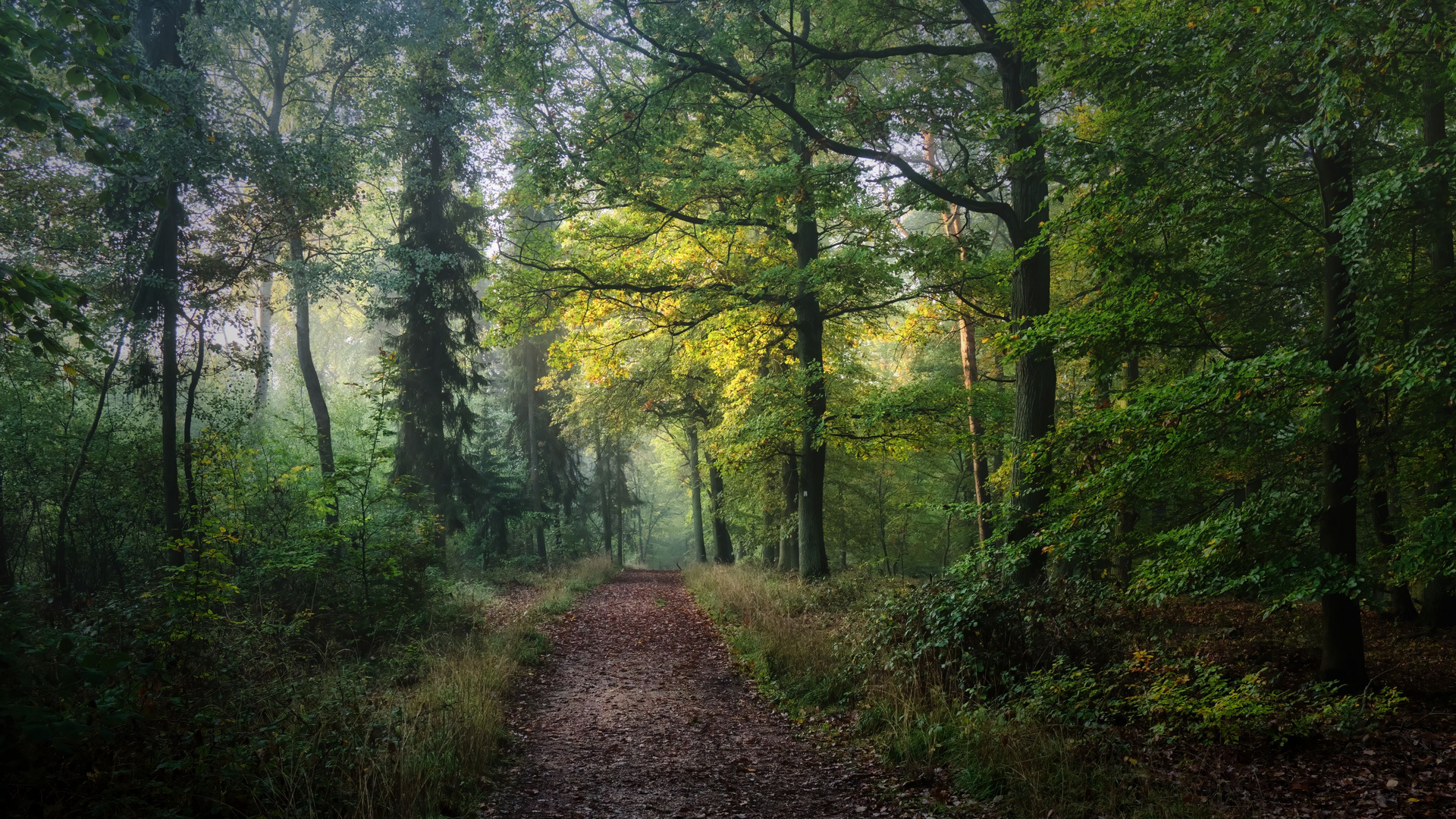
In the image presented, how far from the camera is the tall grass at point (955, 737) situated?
173 inches

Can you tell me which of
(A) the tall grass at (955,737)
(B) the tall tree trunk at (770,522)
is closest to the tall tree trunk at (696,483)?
(B) the tall tree trunk at (770,522)

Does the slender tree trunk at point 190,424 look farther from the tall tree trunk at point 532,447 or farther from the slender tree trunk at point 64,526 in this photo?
the tall tree trunk at point 532,447

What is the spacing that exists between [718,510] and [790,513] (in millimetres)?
5247

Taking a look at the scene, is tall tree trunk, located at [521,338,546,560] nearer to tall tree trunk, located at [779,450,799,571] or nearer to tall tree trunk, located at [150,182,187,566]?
tall tree trunk, located at [779,450,799,571]

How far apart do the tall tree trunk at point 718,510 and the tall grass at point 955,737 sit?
12.0 meters

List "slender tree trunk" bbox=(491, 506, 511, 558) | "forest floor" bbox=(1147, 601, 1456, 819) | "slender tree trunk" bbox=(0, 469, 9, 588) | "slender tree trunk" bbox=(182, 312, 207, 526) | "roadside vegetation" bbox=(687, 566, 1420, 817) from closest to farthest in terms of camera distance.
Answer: "forest floor" bbox=(1147, 601, 1456, 819) → "roadside vegetation" bbox=(687, 566, 1420, 817) → "slender tree trunk" bbox=(0, 469, 9, 588) → "slender tree trunk" bbox=(182, 312, 207, 526) → "slender tree trunk" bbox=(491, 506, 511, 558)

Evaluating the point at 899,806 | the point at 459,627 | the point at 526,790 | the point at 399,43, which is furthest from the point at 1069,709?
the point at 399,43

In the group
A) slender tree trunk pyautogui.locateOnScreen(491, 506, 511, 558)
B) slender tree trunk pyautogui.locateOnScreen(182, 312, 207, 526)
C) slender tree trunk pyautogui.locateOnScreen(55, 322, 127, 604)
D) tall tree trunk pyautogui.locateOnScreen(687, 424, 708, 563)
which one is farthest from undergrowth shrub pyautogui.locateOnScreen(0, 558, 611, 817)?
tall tree trunk pyautogui.locateOnScreen(687, 424, 708, 563)

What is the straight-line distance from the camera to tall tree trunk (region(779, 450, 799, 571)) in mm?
18656

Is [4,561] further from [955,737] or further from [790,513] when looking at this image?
[790,513]

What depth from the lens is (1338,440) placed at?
546 cm

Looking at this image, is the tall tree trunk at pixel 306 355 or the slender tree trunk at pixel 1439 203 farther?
the tall tree trunk at pixel 306 355

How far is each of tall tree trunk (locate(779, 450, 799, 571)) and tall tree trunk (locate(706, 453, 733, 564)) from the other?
7.44ft

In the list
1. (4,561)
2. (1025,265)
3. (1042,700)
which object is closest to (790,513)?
(1025,265)
